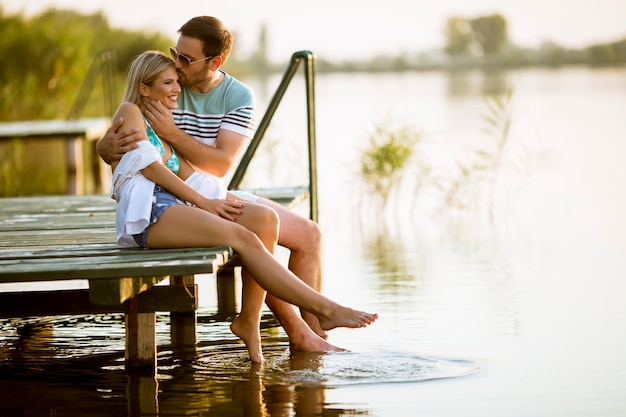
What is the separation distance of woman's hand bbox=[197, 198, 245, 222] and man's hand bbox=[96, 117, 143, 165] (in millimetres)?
329

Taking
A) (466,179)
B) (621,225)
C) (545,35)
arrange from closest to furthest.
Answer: (621,225)
(466,179)
(545,35)

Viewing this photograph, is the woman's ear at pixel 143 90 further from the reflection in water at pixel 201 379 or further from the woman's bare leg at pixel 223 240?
the reflection in water at pixel 201 379

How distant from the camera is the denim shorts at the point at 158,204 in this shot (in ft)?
15.5

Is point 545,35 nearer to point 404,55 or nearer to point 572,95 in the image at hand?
point 404,55

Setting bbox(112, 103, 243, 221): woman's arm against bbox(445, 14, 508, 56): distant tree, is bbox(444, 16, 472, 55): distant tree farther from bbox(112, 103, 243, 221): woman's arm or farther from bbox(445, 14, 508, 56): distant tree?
bbox(112, 103, 243, 221): woman's arm

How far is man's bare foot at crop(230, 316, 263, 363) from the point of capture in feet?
16.2

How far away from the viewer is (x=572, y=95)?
21.1m

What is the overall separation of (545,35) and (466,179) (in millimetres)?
28686

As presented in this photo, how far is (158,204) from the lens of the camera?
4.74 m

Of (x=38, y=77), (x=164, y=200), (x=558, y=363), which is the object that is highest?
(x=38, y=77)

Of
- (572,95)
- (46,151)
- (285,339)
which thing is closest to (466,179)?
(285,339)

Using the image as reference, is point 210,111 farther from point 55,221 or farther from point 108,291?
point 55,221

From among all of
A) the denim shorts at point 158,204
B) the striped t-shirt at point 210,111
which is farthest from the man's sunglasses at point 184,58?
the denim shorts at point 158,204

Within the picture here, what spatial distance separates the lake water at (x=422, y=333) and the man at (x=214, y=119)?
0.20 metres
